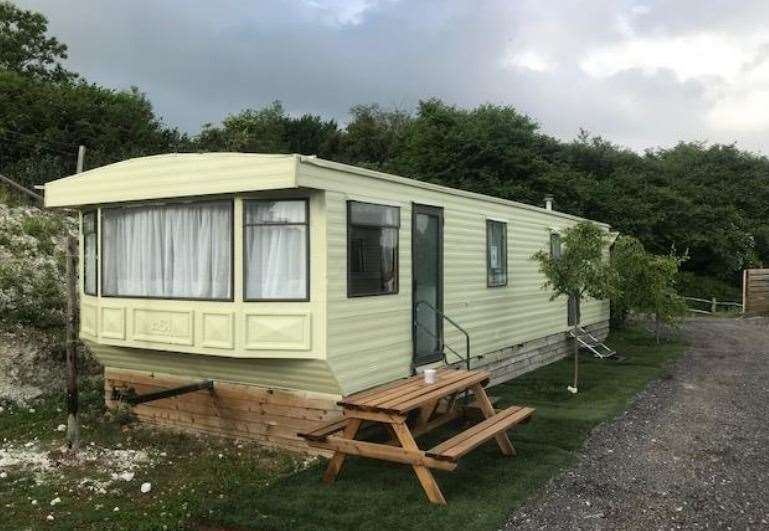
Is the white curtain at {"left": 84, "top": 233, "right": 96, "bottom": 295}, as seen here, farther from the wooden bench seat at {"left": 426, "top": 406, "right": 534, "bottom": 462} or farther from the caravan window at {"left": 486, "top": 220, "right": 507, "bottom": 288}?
the caravan window at {"left": 486, "top": 220, "right": 507, "bottom": 288}

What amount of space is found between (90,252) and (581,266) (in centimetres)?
640

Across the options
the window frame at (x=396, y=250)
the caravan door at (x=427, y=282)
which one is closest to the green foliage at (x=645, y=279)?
the caravan door at (x=427, y=282)

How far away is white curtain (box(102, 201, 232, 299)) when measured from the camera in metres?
6.63

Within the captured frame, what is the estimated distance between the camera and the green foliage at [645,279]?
14234 millimetres

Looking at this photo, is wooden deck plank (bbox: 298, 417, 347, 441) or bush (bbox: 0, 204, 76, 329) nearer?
wooden deck plank (bbox: 298, 417, 347, 441)

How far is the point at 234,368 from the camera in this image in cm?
679

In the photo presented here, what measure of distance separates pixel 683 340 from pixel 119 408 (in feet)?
42.2

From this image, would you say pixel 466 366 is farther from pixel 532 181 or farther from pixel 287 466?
pixel 532 181

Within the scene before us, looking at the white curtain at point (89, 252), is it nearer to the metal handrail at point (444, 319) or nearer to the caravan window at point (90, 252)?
the caravan window at point (90, 252)

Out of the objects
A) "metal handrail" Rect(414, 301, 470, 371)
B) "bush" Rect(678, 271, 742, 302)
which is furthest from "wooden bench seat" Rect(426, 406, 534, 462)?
"bush" Rect(678, 271, 742, 302)

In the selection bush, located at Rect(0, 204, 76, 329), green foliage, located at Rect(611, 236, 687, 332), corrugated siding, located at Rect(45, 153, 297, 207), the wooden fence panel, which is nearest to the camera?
corrugated siding, located at Rect(45, 153, 297, 207)

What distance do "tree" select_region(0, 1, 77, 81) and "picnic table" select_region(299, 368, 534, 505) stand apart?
29237mm

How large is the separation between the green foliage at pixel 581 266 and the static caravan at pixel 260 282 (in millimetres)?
1861

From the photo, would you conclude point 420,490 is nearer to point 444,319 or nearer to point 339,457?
point 339,457
